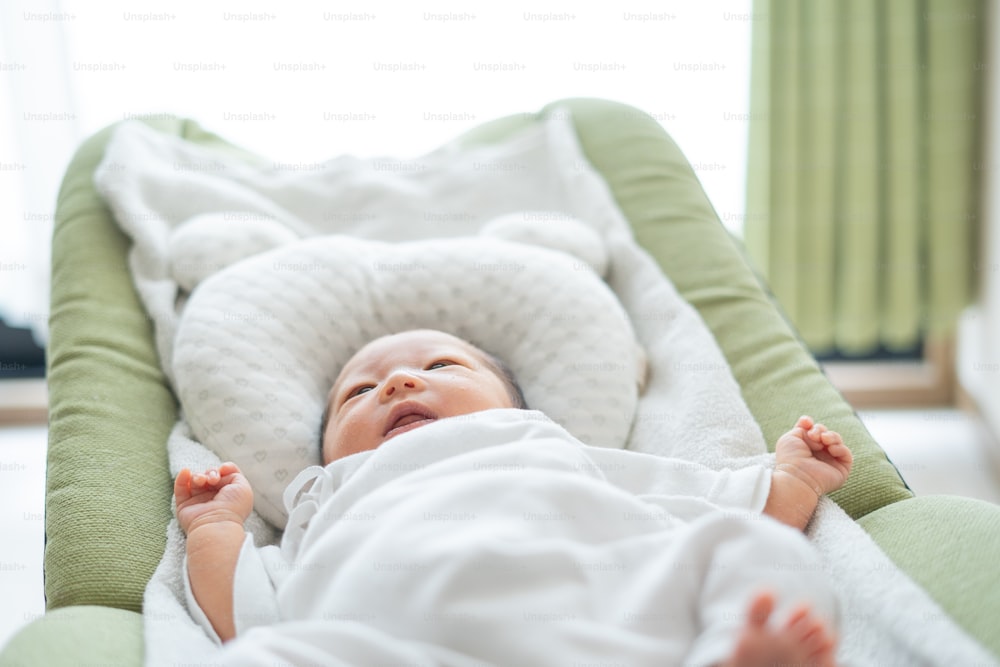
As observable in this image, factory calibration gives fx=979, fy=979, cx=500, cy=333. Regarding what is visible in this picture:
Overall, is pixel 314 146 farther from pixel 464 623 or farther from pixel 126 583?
pixel 464 623

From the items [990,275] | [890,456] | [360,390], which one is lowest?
[890,456]

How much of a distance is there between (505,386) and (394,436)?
22 centimetres

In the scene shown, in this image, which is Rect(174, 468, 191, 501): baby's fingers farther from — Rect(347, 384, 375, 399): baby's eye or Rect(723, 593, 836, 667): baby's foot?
Rect(723, 593, 836, 667): baby's foot

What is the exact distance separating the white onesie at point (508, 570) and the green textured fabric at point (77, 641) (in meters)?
0.09

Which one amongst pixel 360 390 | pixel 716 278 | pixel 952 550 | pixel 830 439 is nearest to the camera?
pixel 952 550

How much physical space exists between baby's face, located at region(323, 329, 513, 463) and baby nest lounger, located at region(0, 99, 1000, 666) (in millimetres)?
278

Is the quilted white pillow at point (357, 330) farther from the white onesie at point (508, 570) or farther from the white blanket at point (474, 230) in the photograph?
the white onesie at point (508, 570)

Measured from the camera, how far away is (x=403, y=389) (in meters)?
1.30

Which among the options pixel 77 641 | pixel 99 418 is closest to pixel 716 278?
pixel 99 418

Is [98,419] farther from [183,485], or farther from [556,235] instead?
[556,235]

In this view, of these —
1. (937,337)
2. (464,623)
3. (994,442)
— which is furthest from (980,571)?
(937,337)

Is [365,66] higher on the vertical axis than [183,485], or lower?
higher

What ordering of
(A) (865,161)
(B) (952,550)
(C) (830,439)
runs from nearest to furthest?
(B) (952,550)
(C) (830,439)
(A) (865,161)

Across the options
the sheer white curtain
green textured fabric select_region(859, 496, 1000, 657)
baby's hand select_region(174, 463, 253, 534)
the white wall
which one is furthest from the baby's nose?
the white wall
